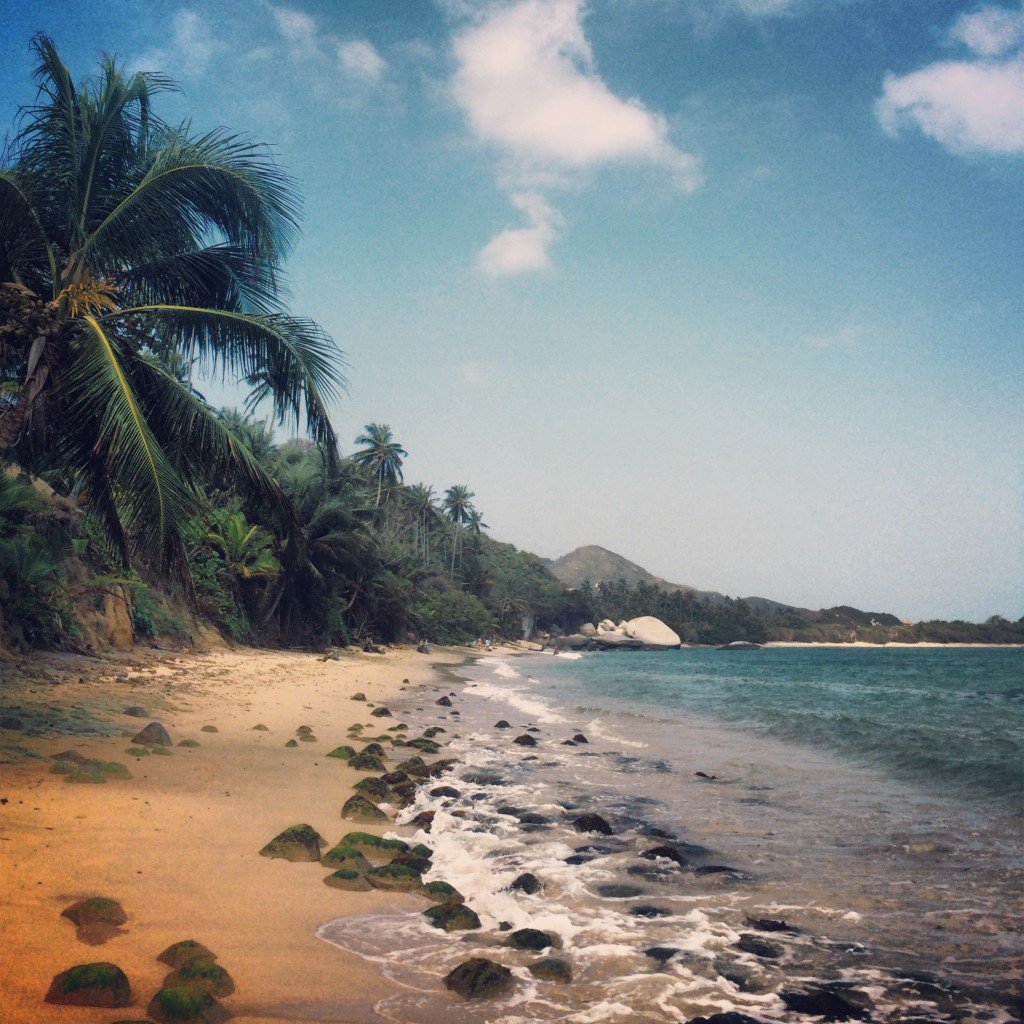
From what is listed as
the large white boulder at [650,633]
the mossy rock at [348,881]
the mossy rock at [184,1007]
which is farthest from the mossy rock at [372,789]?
the large white boulder at [650,633]

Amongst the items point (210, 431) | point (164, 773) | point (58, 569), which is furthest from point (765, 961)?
point (58, 569)

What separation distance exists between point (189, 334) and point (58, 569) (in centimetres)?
715

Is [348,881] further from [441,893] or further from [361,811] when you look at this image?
[361,811]

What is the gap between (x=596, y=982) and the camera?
3529 mm

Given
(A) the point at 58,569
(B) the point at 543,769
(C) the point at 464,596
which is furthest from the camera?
(C) the point at 464,596

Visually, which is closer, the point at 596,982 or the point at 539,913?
the point at 596,982

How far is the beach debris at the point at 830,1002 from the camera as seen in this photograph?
3.31 metres

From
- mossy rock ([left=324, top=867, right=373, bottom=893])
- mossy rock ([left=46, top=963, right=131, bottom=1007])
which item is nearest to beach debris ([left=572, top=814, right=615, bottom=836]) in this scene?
mossy rock ([left=324, top=867, right=373, bottom=893])

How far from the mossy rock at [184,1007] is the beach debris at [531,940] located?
1.76 meters

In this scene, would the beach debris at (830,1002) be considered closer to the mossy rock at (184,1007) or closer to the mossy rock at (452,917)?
the mossy rock at (452,917)

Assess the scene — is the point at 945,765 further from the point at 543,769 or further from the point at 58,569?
A: the point at 58,569

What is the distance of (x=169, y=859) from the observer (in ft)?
13.8

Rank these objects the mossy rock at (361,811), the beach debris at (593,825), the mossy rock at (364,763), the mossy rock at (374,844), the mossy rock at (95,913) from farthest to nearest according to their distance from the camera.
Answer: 1. the mossy rock at (364,763)
2. the beach debris at (593,825)
3. the mossy rock at (361,811)
4. the mossy rock at (374,844)
5. the mossy rock at (95,913)

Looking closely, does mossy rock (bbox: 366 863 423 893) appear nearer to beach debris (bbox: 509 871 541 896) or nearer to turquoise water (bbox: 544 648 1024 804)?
beach debris (bbox: 509 871 541 896)
